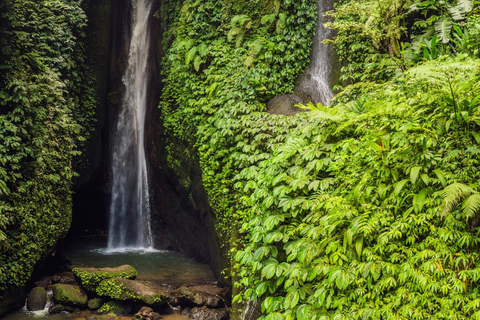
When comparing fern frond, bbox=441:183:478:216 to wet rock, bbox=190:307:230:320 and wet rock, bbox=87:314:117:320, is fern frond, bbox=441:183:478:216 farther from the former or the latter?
wet rock, bbox=87:314:117:320

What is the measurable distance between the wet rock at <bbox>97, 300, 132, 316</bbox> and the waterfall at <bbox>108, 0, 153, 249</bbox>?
18.1ft

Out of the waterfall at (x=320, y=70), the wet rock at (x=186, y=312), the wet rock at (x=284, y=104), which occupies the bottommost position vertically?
the wet rock at (x=186, y=312)

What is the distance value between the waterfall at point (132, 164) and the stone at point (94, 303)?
5366 millimetres

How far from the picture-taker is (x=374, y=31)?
720 cm

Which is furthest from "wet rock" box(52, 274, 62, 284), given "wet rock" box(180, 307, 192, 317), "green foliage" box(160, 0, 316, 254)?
"green foliage" box(160, 0, 316, 254)

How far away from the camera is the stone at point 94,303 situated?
8.31m

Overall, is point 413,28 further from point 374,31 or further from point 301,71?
point 301,71

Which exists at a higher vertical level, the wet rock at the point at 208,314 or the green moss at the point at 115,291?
the green moss at the point at 115,291

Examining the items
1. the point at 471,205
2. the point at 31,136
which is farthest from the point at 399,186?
the point at 31,136

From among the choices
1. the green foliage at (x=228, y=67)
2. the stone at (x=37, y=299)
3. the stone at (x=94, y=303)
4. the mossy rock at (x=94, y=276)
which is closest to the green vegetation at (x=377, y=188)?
the green foliage at (x=228, y=67)

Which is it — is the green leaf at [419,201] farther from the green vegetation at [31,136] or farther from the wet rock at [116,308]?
the green vegetation at [31,136]

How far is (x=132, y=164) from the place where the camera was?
558 inches

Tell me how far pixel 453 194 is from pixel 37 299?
8192mm

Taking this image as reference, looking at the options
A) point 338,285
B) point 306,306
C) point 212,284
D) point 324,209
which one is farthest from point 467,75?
point 212,284
